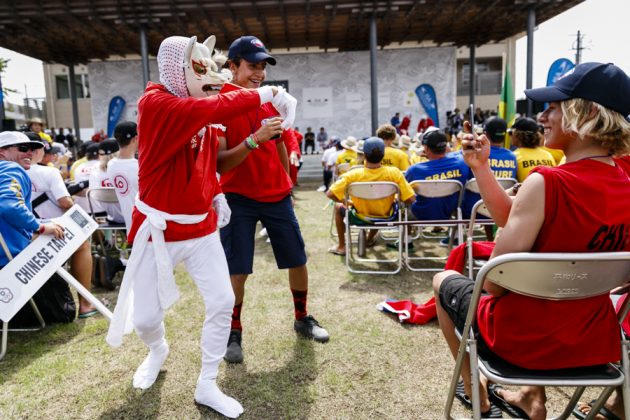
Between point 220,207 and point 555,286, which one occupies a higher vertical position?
point 220,207

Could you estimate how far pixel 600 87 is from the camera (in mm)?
1459

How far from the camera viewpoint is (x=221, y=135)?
2.62 meters

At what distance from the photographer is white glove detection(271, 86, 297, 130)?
239 centimetres

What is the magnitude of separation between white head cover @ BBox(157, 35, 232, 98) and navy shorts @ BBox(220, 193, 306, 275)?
917 mm

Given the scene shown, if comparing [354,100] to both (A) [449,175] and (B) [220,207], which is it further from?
(B) [220,207]

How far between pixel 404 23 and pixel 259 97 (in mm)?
16655

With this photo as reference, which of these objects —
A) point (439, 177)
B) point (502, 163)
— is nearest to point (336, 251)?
point (439, 177)

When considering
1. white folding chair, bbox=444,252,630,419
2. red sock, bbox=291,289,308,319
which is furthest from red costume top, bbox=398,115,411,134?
white folding chair, bbox=444,252,630,419

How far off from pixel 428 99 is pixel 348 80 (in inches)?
161

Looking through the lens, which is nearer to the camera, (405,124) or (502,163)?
(502,163)

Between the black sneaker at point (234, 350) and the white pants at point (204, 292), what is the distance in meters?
0.52

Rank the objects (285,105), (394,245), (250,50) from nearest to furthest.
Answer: (285,105) < (250,50) < (394,245)

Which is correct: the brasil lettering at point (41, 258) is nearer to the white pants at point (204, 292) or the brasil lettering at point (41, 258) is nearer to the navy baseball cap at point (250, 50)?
the white pants at point (204, 292)

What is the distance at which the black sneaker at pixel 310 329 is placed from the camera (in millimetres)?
3070
